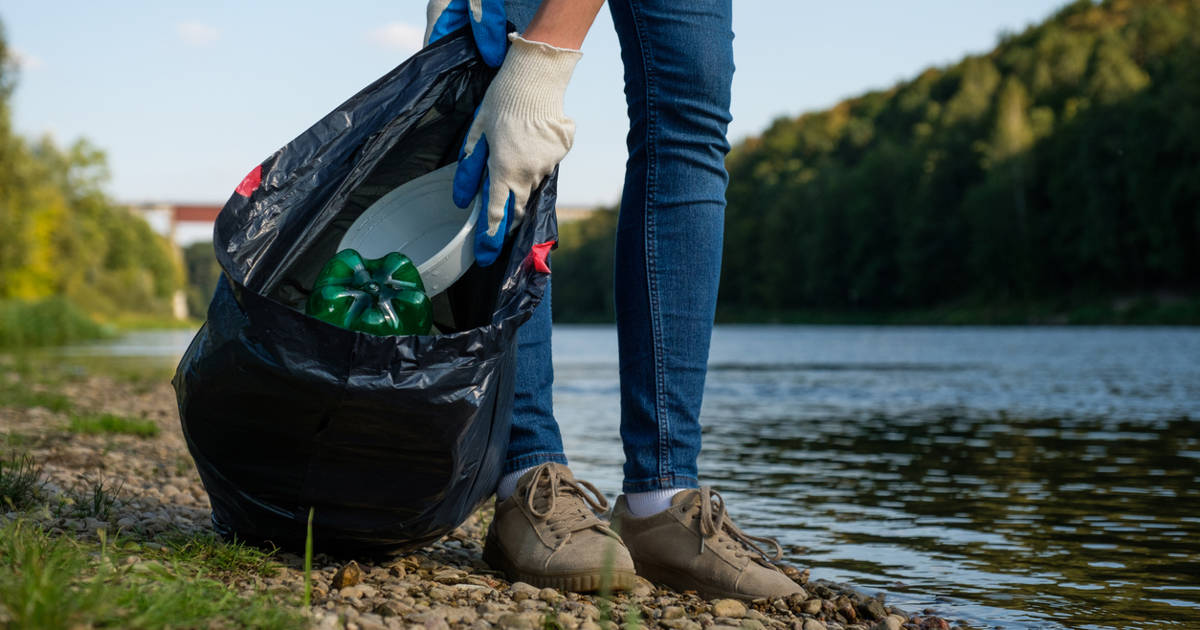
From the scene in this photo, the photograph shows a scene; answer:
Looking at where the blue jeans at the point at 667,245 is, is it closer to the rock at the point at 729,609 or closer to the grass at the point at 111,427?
the rock at the point at 729,609

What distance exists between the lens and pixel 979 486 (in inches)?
160

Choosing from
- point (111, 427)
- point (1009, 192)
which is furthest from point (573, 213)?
point (111, 427)

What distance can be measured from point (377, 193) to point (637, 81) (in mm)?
636

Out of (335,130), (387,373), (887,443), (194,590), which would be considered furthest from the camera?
(887,443)

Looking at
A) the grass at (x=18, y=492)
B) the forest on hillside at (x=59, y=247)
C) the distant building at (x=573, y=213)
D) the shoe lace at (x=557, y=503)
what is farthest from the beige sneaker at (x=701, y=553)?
the distant building at (x=573, y=213)

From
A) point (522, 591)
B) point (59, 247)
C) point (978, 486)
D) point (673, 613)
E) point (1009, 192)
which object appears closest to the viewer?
point (673, 613)

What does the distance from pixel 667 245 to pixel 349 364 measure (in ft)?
2.54

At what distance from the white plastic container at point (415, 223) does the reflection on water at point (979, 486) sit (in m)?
1.26

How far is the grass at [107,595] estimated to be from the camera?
1290 mm

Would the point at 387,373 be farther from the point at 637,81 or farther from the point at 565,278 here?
the point at 565,278

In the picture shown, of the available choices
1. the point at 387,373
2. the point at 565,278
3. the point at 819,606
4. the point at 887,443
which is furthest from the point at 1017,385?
the point at 565,278

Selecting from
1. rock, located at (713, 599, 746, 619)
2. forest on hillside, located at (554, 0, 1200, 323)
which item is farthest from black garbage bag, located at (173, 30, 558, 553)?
forest on hillside, located at (554, 0, 1200, 323)

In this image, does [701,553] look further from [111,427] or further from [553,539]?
[111,427]

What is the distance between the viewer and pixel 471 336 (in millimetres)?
1896
